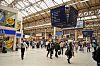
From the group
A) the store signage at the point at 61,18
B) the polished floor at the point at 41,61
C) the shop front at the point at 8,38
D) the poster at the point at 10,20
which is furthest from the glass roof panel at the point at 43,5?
the store signage at the point at 61,18

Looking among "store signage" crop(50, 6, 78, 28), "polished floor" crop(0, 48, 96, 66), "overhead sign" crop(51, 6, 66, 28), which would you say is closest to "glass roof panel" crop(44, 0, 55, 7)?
"polished floor" crop(0, 48, 96, 66)

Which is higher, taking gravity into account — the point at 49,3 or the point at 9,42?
the point at 49,3

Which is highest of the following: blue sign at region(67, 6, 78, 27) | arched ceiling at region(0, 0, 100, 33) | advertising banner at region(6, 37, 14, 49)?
arched ceiling at region(0, 0, 100, 33)

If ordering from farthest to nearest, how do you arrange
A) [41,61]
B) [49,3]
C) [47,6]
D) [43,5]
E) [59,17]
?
1. [43,5]
2. [47,6]
3. [49,3]
4. [59,17]
5. [41,61]

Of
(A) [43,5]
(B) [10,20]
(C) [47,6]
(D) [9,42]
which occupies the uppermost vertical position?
(A) [43,5]

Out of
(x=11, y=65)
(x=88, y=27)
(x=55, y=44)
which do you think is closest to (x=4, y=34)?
(x=55, y=44)

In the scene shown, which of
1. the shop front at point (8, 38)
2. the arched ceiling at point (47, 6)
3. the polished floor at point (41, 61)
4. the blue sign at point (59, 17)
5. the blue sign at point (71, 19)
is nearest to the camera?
the polished floor at point (41, 61)

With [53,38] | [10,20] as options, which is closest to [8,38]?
[10,20]

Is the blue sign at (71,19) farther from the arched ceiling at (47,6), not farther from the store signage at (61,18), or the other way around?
the arched ceiling at (47,6)

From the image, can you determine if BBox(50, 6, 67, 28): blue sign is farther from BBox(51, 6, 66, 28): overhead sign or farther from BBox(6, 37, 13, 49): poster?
BBox(6, 37, 13, 49): poster

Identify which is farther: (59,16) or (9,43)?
(9,43)

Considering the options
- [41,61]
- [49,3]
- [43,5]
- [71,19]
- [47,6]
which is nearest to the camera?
[41,61]

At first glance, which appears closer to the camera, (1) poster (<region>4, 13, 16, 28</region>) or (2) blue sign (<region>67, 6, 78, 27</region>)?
(2) blue sign (<region>67, 6, 78, 27</region>)

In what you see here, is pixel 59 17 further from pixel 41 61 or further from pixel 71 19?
pixel 41 61
